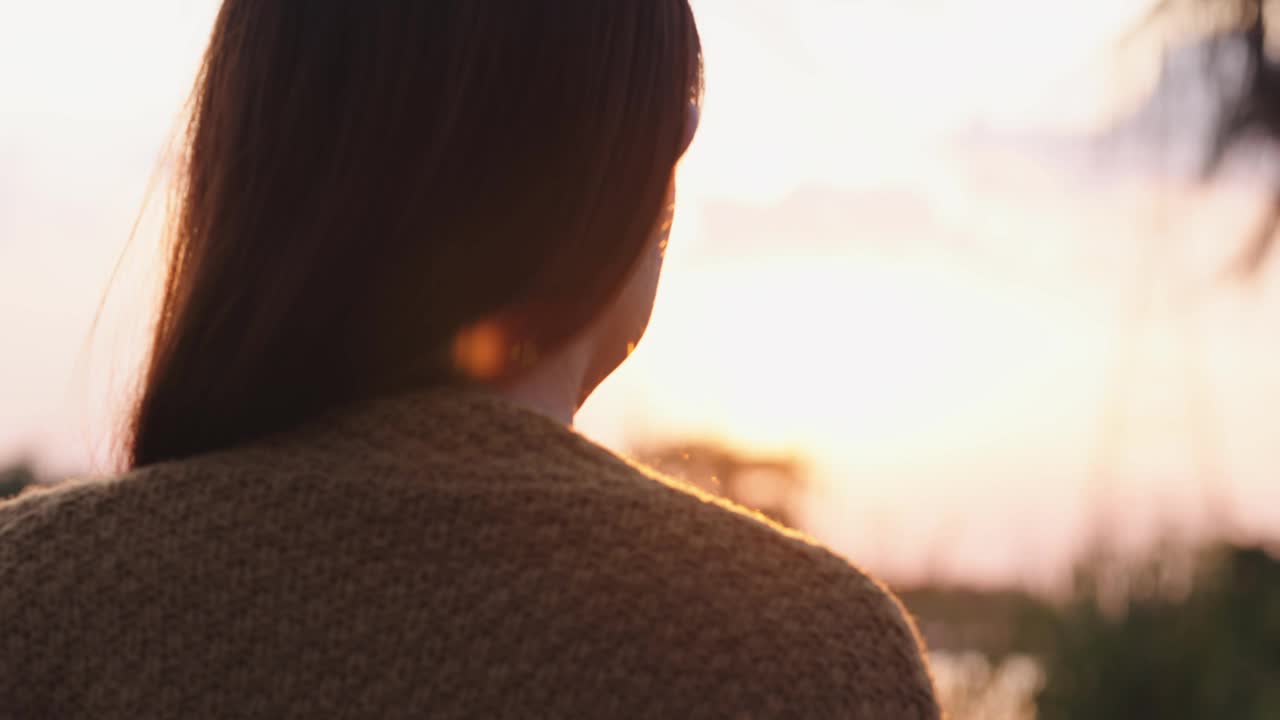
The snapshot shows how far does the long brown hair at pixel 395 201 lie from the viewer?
1237 millimetres

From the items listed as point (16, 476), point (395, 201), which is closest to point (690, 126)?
point (395, 201)

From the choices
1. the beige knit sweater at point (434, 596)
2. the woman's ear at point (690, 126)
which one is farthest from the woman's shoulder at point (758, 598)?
the woman's ear at point (690, 126)

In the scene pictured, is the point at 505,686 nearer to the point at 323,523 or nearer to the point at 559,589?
the point at 559,589

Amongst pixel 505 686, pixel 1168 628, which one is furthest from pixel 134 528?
pixel 1168 628

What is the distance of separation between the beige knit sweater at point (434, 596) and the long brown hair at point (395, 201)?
0.22 ft

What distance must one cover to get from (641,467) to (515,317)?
184 mm

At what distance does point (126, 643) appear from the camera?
1.19 m

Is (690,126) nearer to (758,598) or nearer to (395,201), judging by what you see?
(395,201)

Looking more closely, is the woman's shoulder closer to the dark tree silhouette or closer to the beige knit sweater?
the beige knit sweater

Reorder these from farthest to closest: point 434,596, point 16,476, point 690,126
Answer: point 16,476, point 690,126, point 434,596

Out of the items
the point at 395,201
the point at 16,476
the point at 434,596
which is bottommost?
the point at 16,476

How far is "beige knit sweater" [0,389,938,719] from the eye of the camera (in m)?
1.14

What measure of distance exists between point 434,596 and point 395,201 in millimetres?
359

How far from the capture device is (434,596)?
1.16 metres
